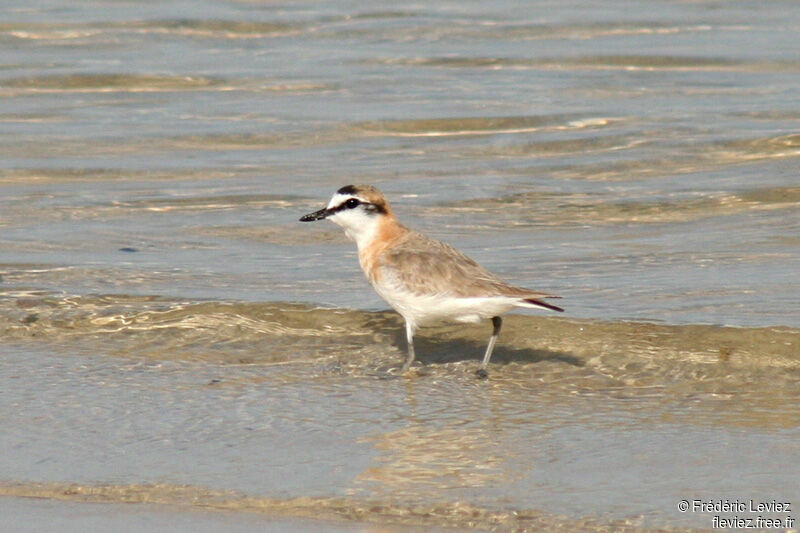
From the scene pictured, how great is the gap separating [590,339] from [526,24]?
1150cm

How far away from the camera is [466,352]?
7.81 m

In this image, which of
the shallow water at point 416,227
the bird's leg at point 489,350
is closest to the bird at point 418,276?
the bird's leg at point 489,350

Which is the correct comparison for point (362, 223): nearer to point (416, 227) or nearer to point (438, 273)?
point (438, 273)

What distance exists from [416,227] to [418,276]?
355 cm

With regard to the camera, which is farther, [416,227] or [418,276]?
[416,227]

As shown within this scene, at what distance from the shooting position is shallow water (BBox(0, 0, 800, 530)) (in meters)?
5.58

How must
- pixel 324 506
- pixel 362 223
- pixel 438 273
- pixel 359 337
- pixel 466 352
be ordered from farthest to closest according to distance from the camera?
pixel 359 337 → pixel 362 223 → pixel 466 352 → pixel 438 273 → pixel 324 506

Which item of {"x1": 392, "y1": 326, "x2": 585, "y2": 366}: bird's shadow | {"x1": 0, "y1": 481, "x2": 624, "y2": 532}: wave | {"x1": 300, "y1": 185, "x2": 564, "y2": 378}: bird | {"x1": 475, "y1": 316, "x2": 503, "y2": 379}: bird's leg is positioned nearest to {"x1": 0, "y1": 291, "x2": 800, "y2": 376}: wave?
{"x1": 392, "y1": 326, "x2": 585, "y2": 366}: bird's shadow

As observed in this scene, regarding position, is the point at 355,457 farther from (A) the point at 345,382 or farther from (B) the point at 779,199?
(B) the point at 779,199

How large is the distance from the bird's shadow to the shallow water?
0.11 ft

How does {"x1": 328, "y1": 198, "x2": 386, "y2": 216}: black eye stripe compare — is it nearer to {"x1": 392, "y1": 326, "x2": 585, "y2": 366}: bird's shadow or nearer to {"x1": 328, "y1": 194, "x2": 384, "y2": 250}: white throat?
{"x1": 328, "y1": 194, "x2": 384, "y2": 250}: white throat

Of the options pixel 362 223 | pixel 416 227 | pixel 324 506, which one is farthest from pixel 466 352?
pixel 416 227

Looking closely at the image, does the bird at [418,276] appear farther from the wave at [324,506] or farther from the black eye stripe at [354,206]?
the wave at [324,506]

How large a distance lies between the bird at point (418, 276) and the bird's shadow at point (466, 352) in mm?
119
